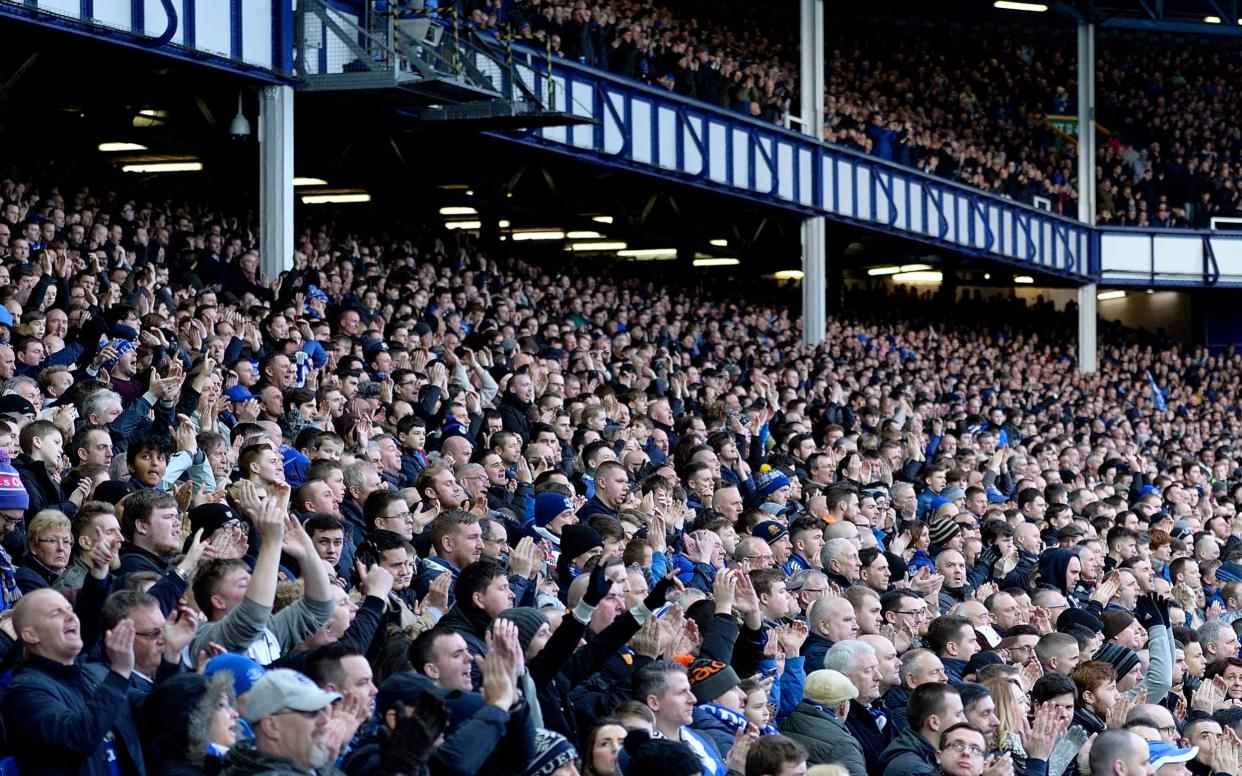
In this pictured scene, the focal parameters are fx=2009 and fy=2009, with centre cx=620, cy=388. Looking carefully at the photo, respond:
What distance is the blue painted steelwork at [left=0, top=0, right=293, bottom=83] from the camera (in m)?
→ 15.8

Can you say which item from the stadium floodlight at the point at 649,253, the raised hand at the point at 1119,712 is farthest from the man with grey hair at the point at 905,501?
the stadium floodlight at the point at 649,253

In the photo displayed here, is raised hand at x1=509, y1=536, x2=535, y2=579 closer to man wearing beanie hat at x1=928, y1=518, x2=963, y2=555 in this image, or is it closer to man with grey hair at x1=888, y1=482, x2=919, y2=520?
man wearing beanie hat at x1=928, y1=518, x2=963, y2=555

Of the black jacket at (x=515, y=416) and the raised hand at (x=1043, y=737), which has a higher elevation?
the black jacket at (x=515, y=416)

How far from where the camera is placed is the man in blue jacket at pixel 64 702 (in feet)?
18.1

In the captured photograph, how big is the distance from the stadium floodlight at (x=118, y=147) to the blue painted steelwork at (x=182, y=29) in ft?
10.7

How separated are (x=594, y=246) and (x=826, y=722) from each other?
2142cm

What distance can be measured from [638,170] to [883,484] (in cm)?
905

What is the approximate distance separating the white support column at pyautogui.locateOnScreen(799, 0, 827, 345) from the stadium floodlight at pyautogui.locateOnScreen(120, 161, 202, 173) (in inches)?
385

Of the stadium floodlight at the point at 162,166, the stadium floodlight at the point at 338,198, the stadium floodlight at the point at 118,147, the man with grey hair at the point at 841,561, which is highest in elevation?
the stadium floodlight at the point at 118,147

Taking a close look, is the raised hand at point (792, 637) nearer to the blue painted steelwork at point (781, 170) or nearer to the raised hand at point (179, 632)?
the raised hand at point (179, 632)

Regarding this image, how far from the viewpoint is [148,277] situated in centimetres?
1501

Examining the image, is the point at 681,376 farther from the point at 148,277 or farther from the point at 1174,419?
the point at 1174,419

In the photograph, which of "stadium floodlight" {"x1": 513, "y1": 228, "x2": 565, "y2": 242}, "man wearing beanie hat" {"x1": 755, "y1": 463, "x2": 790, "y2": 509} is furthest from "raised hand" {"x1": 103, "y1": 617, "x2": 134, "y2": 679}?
"stadium floodlight" {"x1": 513, "y1": 228, "x2": 565, "y2": 242}

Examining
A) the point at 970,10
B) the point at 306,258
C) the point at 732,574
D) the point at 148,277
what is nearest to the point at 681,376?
the point at 306,258
